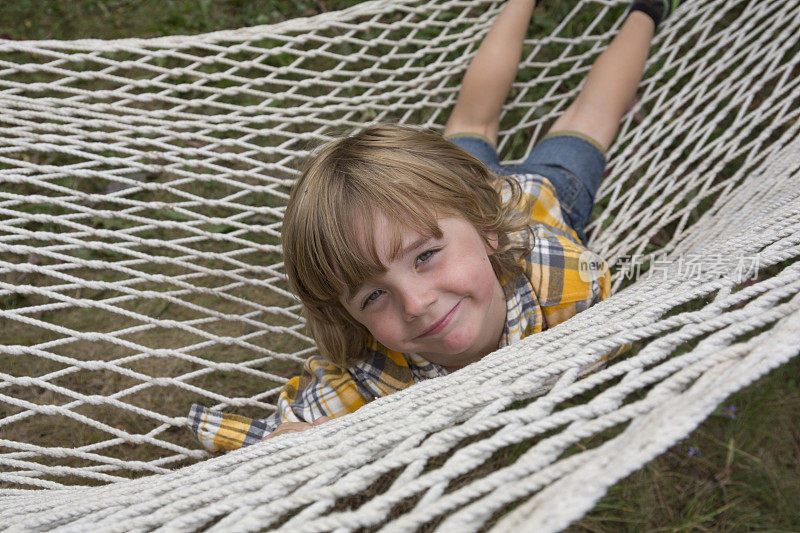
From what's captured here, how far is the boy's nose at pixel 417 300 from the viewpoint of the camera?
100 cm

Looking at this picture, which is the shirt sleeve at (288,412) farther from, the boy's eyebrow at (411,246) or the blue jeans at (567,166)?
the blue jeans at (567,166)

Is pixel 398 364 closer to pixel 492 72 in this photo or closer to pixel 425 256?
pixel 425 256

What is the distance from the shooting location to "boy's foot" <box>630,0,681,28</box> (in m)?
1.71

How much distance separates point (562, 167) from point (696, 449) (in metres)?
0.83

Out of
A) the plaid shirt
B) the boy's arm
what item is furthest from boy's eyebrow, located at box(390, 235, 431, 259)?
the boy's arm

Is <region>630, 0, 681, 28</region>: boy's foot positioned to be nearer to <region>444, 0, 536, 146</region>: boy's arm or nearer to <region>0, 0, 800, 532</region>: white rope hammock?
<region>0, 0, 800, 532</region>: white rope hammock

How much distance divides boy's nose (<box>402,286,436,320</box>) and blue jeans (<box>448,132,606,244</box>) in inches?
28.5

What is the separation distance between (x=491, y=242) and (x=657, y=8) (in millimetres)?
1036

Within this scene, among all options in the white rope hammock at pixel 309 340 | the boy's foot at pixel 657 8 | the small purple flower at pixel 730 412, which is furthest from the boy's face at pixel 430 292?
the boy's foot at pixel 657 8

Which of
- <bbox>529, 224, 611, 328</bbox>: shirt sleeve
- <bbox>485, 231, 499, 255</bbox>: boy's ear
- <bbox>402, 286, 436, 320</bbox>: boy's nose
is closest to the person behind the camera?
<bbox>402, 286, 436, 320</bbox>: boy's nose

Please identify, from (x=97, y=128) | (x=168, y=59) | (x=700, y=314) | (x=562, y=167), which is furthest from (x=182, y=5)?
(x=700, y=314)

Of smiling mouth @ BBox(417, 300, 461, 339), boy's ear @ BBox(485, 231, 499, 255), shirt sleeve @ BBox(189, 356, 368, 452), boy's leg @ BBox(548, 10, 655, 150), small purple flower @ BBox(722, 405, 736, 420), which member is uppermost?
boy's leg @ BBox(548, 10, 655, 150)

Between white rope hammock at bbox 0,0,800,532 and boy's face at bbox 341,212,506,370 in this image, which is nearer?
white rope hammock at bbox 0,0,800,532

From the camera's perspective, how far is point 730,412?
4.01ft
